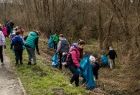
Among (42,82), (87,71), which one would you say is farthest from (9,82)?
(87,71)

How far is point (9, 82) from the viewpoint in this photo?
1647 cm

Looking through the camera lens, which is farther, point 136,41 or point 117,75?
point 117,75

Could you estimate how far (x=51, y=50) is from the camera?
109ft

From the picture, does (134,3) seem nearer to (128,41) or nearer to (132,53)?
(128,41)

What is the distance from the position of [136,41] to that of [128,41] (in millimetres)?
2284

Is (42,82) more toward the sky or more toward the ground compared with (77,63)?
more toward the ground

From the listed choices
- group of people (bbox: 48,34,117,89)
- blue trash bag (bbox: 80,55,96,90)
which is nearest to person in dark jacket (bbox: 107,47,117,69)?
group of people (bbox: 48,34,117,89)

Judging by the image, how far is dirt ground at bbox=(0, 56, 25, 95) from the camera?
1475 cm

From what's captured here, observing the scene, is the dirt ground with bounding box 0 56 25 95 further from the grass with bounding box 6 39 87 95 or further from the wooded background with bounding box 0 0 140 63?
the wooded background with bounding box 0 0 140 63

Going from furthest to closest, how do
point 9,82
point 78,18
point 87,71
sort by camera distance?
point 78,18 → point 87,71 → point 9,82

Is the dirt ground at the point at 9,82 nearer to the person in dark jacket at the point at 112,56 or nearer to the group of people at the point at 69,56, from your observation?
the group of people at the point at 69,56

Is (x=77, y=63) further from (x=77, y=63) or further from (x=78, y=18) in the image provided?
(x=78, y=18)

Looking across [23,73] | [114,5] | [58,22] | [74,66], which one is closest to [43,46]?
[58,22]

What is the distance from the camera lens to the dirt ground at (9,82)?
1475 cm
